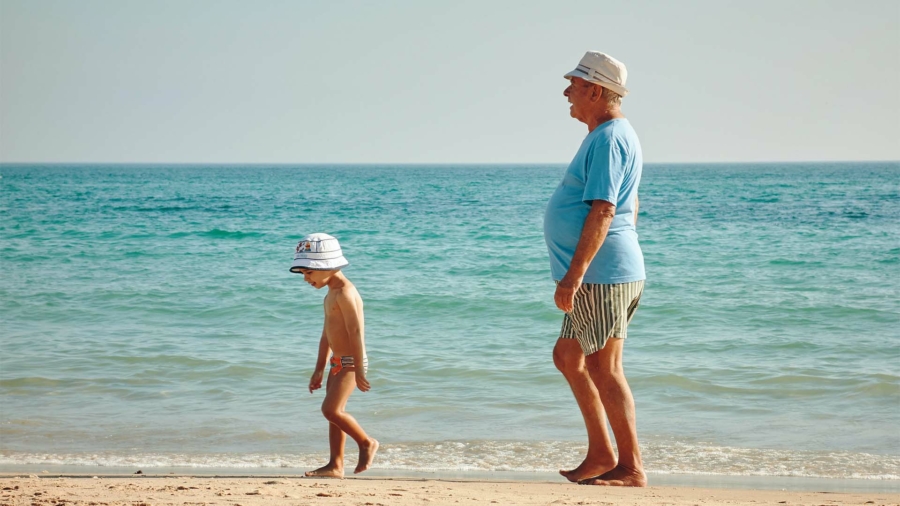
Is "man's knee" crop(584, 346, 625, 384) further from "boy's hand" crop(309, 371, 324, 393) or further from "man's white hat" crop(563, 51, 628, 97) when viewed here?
"boy's hand" crop(309, 371, 324, 393)

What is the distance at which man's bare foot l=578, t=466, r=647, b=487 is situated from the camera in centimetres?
356

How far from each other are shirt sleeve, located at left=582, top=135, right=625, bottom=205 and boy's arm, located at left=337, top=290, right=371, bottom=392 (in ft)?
3.83

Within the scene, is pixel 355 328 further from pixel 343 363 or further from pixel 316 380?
pixel 316 380

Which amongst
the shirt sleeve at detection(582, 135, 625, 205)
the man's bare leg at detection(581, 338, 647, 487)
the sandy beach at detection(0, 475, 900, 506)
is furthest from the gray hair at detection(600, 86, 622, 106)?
the sandy beach at detection(0, 475, 900, 506)

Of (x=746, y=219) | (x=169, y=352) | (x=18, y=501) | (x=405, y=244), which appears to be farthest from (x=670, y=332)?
(x=746, y=219)

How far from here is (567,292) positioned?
3.31 m

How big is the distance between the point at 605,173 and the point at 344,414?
1602 mm

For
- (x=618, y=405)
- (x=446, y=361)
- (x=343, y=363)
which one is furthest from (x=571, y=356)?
(x=446, y=361)

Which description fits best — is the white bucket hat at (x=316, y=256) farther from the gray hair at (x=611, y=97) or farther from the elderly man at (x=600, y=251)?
the gray hair at (x=611, y=97)

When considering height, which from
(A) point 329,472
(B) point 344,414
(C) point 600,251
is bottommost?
(A) point 329,472

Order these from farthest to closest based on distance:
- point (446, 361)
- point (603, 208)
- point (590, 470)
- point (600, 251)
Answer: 1. point (446, 361)
2. point (590, 470)
3. point (600, 251)
4. point (603, 208)

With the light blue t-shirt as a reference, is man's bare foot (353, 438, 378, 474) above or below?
below

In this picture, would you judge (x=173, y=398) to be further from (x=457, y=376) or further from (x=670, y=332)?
(x=670, y=332)

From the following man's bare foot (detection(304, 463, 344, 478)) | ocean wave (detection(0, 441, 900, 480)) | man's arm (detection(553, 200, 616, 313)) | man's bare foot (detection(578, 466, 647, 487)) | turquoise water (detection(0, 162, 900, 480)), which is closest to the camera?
man's arm (detection(553, 200, 616, 313))
